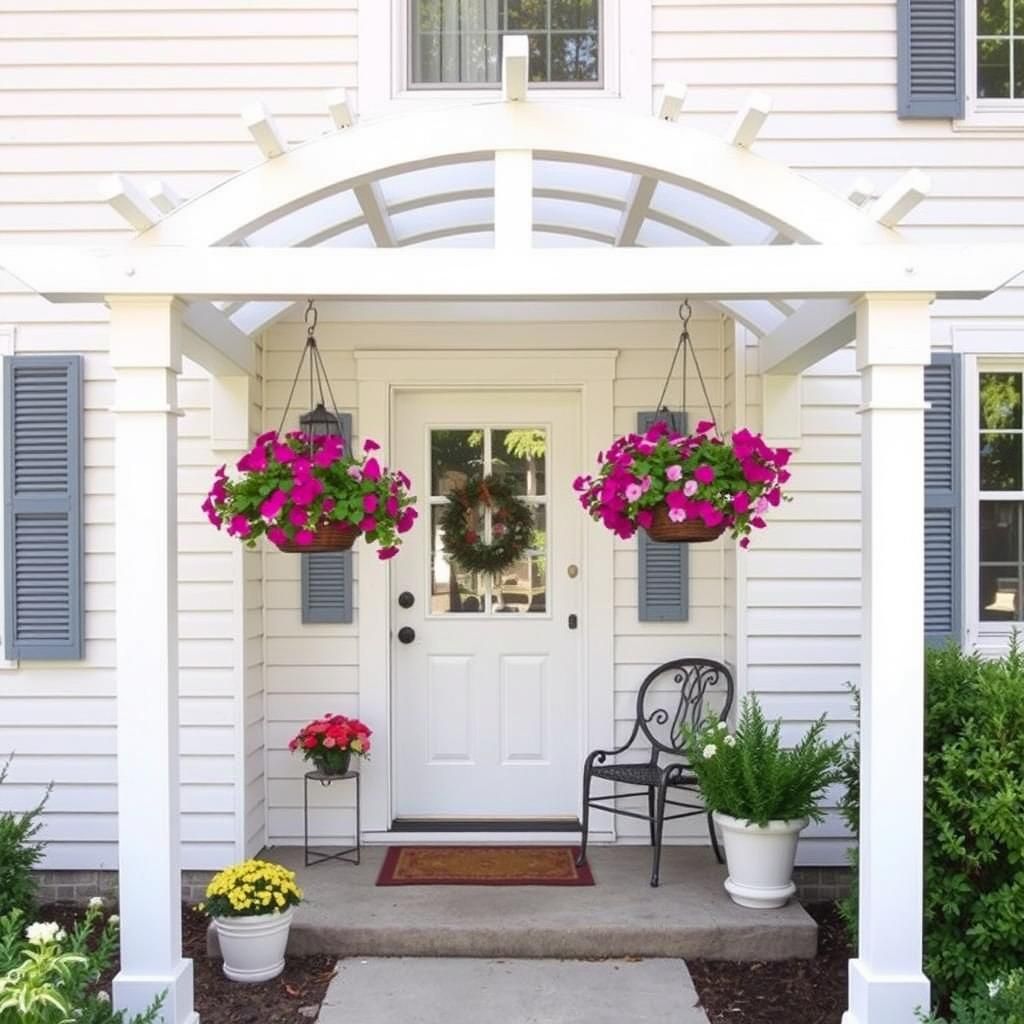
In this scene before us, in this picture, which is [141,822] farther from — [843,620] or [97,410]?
[843,620]

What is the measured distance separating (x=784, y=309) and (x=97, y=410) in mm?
2746

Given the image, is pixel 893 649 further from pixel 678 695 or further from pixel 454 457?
pixel 454 457

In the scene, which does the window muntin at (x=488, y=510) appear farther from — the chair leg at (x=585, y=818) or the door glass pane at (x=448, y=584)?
the chair leg at (x=585, y=818)

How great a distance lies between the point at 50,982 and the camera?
240cm

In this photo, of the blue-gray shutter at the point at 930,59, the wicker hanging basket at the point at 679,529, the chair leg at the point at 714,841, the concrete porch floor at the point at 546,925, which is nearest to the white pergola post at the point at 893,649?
the wicker hanging basket at the point at 679,529

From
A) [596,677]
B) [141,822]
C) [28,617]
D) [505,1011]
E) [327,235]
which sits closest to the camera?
[141,822]

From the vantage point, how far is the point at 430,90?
4445 millimetres

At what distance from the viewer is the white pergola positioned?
9.23 feet

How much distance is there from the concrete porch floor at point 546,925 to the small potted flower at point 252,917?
158 millimetres

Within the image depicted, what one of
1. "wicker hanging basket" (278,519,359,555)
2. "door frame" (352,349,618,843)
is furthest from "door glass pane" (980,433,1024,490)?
"wicker hanging basket" (278,519,359,555)

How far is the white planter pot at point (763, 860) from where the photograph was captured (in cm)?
378

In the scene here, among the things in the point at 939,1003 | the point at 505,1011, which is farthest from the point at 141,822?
the point at 939,1003

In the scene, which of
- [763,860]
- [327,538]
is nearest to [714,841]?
[763,860]

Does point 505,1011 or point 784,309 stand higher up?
point 784,309
